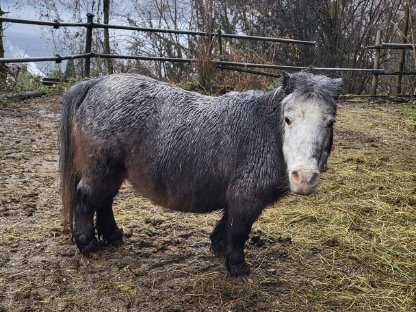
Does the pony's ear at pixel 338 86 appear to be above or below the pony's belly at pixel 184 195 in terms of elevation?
above

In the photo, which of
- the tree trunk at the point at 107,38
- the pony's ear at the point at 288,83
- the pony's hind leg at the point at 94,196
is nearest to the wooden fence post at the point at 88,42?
the tree trunk at the point at 107,38

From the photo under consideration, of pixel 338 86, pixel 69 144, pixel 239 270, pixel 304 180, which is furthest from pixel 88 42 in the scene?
pixel 304 180

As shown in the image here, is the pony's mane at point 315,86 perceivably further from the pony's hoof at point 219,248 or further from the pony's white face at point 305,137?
the pony's hoof at point 219,248

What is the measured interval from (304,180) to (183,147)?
88 cm

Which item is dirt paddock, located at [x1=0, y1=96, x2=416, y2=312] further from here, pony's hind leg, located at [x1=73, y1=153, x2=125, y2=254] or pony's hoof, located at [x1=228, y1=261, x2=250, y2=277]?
pony's hind leg, located at [x1=73, y1=153, x2=125, y2=254]

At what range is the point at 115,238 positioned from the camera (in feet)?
11.1

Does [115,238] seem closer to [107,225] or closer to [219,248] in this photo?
[107,225]

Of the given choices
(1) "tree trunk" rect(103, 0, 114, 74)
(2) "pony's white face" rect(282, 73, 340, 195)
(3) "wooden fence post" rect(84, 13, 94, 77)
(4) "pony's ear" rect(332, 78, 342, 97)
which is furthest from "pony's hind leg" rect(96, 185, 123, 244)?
(1) "tree trunk" rect(103, 0, 114, 74)

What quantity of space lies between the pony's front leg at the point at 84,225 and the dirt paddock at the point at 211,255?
0.25 ft

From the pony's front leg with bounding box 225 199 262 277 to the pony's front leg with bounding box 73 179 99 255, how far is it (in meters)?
0.99

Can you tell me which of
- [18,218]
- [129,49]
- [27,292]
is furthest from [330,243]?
[129,49]

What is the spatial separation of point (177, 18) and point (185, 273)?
1238 centimetres

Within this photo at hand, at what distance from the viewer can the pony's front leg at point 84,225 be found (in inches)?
123

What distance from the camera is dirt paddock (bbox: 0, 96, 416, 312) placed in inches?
109
